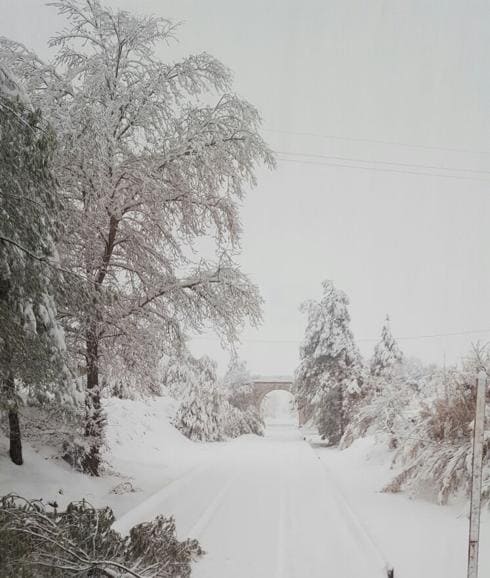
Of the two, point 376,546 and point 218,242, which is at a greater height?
point 218,242

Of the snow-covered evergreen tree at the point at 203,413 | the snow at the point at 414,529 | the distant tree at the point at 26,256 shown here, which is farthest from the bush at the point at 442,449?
the snow-covered evergreen tree at the point at 203,413

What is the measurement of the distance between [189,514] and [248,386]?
118 ft

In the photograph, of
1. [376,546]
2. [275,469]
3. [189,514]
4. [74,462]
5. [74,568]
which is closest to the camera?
[74,568]

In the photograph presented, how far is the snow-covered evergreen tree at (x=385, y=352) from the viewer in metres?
30.4

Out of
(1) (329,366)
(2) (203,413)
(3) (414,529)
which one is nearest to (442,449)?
(3) (414,529)

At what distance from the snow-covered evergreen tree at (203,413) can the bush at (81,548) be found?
14.3 m

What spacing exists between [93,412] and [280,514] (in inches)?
136

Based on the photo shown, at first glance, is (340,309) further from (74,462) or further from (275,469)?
(74,462)

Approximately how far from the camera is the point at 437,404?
28.5 ft

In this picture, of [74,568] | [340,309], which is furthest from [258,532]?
[340,309]

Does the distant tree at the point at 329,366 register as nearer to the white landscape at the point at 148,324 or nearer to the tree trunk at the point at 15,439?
the white landscape at the point at 148,324

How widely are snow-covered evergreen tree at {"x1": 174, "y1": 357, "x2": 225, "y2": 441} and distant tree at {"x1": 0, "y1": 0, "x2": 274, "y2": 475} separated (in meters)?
11.1

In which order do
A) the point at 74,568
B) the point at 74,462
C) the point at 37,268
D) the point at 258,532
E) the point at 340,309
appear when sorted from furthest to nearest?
the point at 340,309
the point at 74,462
the point at 258,532
the point at 37,268
the point at 74,568

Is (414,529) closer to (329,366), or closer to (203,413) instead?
(203,413)
